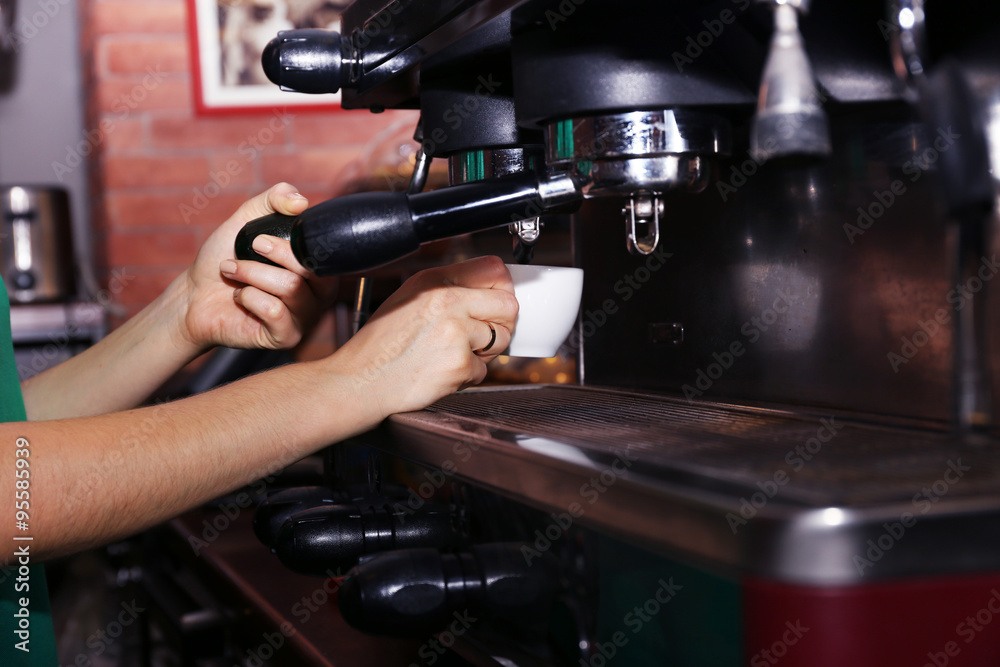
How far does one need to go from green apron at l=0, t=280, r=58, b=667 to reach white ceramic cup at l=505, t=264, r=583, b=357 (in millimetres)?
383

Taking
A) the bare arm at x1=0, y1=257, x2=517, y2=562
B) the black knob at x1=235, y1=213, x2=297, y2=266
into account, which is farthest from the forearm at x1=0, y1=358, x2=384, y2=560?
the black knob at x1=235, y1=213, x2=297, y2=266

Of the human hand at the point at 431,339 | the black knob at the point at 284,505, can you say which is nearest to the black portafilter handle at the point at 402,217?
the human hand at the point at 431,339

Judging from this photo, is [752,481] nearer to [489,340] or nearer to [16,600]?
[489,340]

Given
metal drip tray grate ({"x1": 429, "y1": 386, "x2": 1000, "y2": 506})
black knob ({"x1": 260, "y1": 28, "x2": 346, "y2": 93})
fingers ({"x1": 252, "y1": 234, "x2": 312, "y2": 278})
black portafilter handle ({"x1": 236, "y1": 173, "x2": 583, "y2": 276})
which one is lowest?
metal drip tray grate ({"x1": 429, "y1": 386, "x2": 1000, "y2": 506})

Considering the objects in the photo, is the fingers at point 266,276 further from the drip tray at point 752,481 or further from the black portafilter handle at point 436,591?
the black portafilter handle at point 436,591

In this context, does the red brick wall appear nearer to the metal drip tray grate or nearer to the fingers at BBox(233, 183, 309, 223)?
the fingers at BBox(233, 183, 309, 223)

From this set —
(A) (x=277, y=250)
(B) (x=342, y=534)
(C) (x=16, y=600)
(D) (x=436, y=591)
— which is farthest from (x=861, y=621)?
(C) (x=16, y=600)

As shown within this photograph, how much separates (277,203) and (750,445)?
422 mm

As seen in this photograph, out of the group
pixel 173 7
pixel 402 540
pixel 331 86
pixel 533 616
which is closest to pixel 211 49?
pixel 173 7

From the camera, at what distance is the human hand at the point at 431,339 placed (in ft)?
1.88

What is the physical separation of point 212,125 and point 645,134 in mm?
1499

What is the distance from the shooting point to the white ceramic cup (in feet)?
2.00

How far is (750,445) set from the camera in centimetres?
43

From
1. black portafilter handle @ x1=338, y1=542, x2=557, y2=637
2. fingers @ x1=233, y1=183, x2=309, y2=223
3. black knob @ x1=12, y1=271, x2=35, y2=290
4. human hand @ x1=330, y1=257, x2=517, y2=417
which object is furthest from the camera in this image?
black knob @ x1=12, y1=271, x2=35, y2=290
